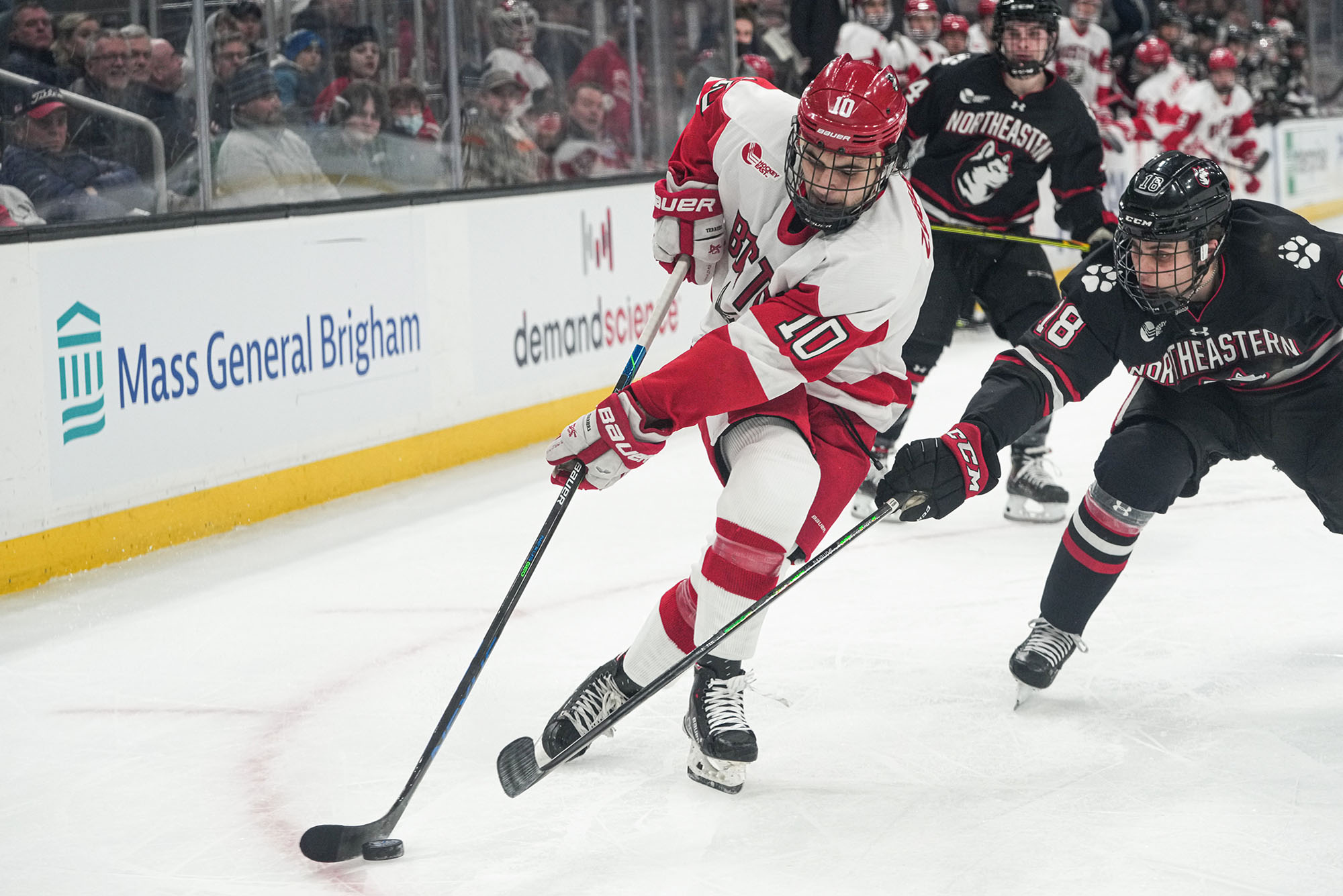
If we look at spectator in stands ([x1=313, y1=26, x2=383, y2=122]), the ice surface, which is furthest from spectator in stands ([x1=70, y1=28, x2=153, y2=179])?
the ice surface

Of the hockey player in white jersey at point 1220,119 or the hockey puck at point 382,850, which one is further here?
the hockey player in white jersey at point 1220,119

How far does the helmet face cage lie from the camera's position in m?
2.18

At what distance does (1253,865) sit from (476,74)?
4.04m

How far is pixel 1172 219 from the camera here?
2.29 m

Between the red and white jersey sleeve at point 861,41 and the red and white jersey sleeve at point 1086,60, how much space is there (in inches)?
51.7

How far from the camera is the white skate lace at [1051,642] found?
2.66 metres

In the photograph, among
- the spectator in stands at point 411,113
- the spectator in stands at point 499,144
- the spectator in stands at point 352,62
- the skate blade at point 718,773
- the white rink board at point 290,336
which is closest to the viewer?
the skate blade at point 718,773

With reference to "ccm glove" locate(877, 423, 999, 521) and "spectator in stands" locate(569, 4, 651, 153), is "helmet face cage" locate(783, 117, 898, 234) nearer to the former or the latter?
"ccm glove" locate(877, 423, 999, 521)

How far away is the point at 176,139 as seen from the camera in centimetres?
409

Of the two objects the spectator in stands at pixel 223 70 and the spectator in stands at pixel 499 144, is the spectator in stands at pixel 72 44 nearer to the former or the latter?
the spectator in stands at pixel 223 70

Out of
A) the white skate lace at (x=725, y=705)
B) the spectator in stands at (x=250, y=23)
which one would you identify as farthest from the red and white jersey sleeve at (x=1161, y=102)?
the white skate lace at (x=725, y=705)

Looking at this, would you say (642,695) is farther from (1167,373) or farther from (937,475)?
(1167,373)

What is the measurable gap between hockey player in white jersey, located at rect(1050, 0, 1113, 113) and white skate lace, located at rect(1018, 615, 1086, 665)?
19.9ft

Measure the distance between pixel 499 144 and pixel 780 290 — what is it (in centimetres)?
325
